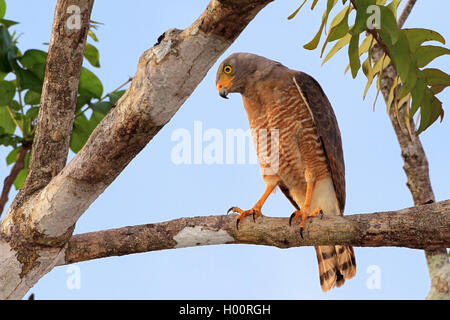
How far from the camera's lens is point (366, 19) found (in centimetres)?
297

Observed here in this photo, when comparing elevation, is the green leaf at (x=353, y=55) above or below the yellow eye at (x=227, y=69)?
below

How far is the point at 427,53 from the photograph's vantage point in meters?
3.43

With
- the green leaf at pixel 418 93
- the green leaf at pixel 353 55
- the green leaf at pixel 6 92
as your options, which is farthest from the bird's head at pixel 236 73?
the green leaf at pixel 6 92

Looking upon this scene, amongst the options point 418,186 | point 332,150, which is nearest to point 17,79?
point 332,150

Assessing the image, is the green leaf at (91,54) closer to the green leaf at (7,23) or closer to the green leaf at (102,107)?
the green leaf at (7,23)

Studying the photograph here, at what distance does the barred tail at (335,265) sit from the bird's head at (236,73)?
5.23 ft

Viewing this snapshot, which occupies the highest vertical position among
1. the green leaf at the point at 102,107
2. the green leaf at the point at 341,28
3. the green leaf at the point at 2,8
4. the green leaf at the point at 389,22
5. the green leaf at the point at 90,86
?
the green leaf at the point at 2,8

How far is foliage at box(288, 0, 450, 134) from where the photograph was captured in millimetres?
2965

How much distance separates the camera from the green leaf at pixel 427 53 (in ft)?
11.2

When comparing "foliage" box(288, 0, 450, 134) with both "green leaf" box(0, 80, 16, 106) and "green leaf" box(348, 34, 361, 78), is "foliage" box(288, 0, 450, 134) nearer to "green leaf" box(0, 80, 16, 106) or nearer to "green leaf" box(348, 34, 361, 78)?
"green leaf" box(348, 34, 361, 78)

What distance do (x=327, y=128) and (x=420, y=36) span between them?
995 millimetres

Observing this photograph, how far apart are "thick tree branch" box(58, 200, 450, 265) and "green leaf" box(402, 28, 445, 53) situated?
3.58ft

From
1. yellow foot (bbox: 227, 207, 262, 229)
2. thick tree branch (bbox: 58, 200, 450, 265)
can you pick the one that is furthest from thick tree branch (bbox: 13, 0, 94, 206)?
yellow foot (bbox: 227, 207, 262, 229)

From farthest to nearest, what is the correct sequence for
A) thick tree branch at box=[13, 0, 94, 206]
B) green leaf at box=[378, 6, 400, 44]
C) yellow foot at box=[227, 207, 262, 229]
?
yellow foot at box=[227, 207, 262, 229], thick tree branch at box=[13, 0, 94, 206], green leaf at box=[378, 6, 400, 44]
